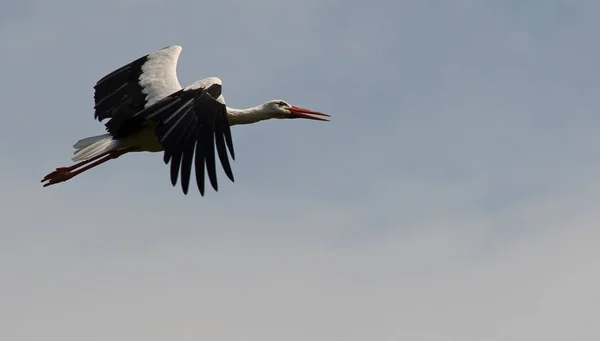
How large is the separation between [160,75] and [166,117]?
8.66 feet

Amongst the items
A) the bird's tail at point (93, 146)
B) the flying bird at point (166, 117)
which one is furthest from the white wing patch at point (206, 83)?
the bird's tail at point (93, 146)

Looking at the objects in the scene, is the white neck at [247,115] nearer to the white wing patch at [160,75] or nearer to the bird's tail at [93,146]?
the white wing patch at [160,75]

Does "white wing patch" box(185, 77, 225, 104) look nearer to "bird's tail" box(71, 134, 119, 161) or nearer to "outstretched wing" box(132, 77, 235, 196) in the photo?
"outstretched wing" box(132, 77, 235, 196)

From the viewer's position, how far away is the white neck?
59.3ft

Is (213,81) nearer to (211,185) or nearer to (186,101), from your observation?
(186,101)

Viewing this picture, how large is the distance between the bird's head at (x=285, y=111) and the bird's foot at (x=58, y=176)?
273 centimetres

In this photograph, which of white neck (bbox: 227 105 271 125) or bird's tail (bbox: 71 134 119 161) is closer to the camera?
bird's tail (bbox: 71 134 119 161)

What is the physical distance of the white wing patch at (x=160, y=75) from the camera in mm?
16953

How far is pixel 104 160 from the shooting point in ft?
58.9

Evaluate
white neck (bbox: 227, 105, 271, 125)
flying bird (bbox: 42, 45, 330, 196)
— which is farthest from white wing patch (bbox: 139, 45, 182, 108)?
white neck (bbox: 227, 105, 271, 125)

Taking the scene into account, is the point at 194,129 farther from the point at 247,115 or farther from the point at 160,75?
the point at 247,115

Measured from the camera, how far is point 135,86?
17.7 meters

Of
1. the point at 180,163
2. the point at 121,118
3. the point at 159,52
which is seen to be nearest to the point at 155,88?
the point at 121,118

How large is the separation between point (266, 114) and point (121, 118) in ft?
7.69
